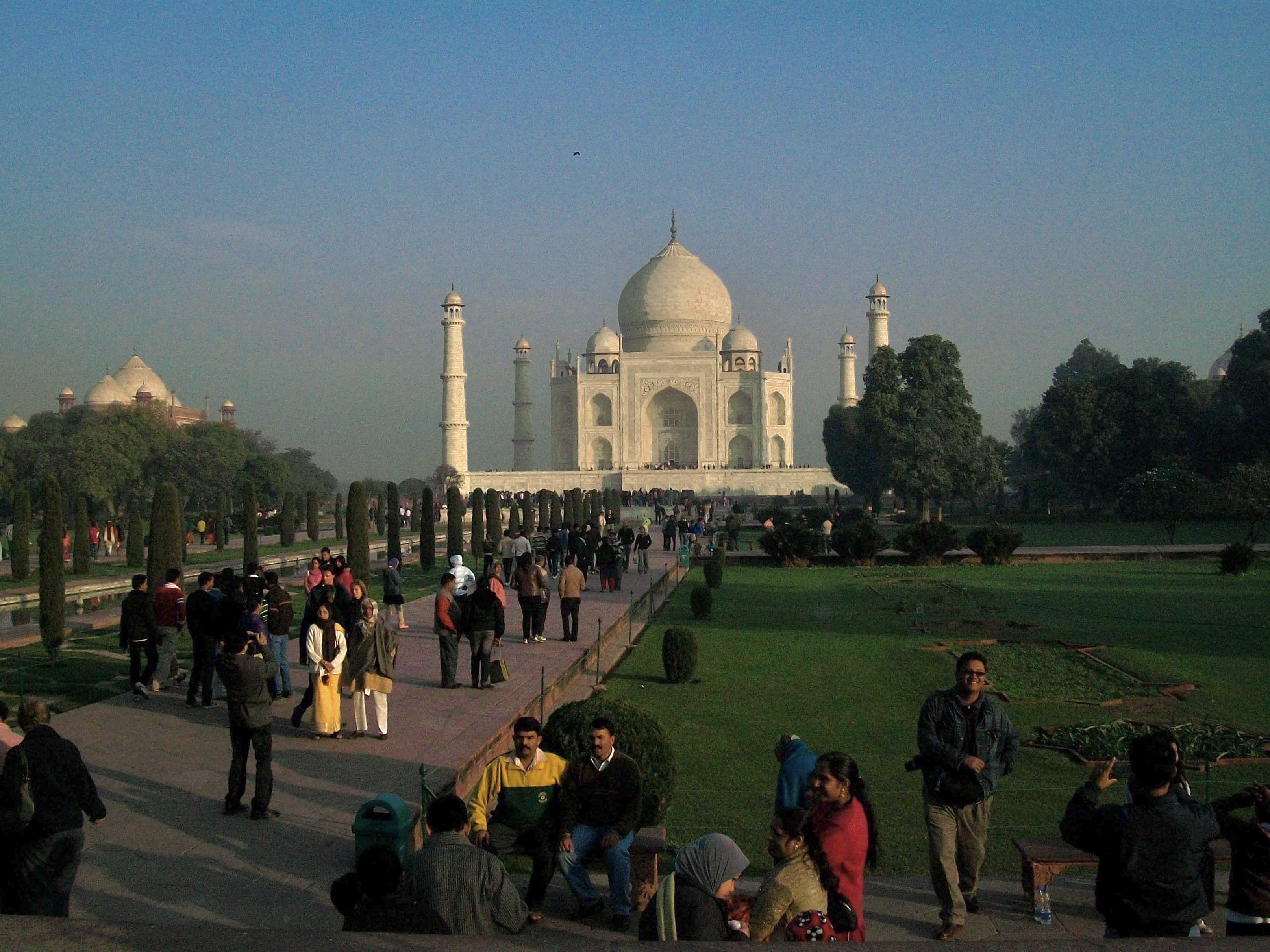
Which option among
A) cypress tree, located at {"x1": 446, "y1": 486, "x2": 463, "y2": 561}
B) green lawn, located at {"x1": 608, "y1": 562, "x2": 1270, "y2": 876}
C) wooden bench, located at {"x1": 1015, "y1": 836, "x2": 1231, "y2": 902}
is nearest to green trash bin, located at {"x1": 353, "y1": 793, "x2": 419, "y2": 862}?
green lawn, located at {"x1": 608, "y1": 562, "x2": 1270, "y2": 876}

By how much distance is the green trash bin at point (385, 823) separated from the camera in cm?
398

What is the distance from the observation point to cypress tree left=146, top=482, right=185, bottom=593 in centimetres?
1143

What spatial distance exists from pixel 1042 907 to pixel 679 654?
472cm

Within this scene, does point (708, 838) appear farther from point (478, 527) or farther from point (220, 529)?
point (220, 529)

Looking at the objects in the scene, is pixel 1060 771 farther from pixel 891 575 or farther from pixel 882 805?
pixel 891 575

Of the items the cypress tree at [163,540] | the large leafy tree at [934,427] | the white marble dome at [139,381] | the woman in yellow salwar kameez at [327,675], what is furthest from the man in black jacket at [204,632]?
the white marble dome at [139,381]

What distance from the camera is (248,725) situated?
504 cm

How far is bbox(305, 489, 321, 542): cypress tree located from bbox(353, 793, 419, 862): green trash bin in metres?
23.7

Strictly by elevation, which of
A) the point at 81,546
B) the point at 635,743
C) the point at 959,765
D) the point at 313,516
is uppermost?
the point at 313,516

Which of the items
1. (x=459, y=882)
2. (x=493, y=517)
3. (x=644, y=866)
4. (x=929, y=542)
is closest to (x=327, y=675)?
(x=644, y=866)

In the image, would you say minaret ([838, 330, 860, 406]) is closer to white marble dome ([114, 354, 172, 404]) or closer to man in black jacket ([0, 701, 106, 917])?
white marble dome ([114, 354, 172, 404])

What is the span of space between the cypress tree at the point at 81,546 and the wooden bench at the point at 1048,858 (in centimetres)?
1738

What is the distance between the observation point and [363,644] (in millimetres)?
6484

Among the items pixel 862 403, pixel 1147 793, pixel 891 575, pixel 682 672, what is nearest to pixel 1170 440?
pixel 862 403
